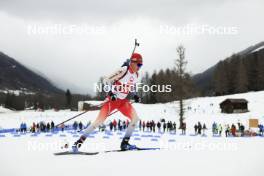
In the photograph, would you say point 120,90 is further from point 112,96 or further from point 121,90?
point 112,96

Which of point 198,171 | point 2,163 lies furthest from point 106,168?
point 2,163

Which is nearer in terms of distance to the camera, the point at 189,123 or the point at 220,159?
the point at 220,159

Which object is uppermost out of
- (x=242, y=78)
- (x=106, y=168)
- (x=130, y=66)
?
(x=242, y=78)

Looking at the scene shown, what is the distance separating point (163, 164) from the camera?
26.1ft

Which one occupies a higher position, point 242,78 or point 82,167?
point 242,78

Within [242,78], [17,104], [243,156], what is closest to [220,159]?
[243,156]

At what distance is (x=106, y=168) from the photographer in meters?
7.65

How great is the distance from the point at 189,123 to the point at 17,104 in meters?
90.2

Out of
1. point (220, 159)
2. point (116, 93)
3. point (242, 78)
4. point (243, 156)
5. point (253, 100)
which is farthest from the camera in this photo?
point (242, 78)

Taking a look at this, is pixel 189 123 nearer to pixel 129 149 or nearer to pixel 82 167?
pixel 129 149

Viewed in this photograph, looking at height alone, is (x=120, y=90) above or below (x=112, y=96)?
above

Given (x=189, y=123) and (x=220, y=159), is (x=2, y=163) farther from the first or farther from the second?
(x=189, y=123)

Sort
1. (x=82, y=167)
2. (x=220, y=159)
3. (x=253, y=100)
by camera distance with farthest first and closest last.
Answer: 1. (x=253, y=100)
2. (x=220, y=159)
3. (x=82, y=167)

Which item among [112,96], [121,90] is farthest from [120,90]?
[112,96]
